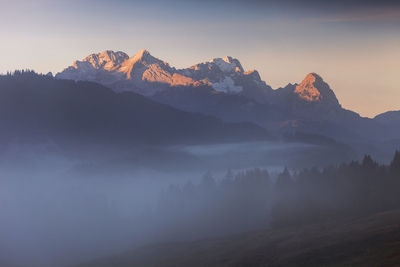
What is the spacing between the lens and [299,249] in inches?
3605

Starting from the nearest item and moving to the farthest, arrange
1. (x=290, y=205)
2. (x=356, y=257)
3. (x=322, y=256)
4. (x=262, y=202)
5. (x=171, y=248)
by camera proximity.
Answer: (x=356, y=257) → (x=322, y=256) → (x=171, y=248) → (x=290, y=205) → (x=262, y=202)

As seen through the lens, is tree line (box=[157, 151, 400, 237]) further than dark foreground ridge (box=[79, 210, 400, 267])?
Yes

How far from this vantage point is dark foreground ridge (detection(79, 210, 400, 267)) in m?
76.0

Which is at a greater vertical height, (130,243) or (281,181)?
(281,181)

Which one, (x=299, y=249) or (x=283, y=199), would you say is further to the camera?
(x=283, y=199)

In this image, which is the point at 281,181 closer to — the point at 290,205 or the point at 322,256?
the point at 290,205

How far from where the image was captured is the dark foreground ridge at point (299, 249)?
76.0 meters

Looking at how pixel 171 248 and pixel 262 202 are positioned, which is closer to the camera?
pixel 171 248

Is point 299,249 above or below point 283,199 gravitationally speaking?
below

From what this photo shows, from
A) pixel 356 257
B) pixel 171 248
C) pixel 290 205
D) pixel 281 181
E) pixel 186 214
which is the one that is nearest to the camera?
pixel 356 257

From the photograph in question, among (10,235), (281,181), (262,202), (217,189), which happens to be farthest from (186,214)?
(10,235)

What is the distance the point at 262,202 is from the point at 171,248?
46.4 meters

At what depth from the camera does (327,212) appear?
459 feet

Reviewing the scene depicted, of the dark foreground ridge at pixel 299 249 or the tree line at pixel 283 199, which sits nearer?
the dark foreground ridge at pixel 299 249
